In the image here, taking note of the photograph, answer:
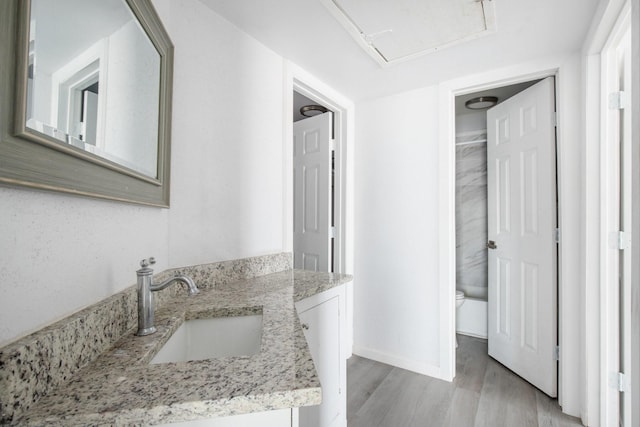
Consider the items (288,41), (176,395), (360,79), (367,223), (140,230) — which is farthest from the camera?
(367,223)

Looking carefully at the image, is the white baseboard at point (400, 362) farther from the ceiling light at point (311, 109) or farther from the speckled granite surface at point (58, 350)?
the ceiling light at point (311, 109)

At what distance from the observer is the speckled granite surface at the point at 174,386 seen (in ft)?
1.57

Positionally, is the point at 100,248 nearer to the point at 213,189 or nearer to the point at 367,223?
the point at 213,189

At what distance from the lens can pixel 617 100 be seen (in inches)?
60.1

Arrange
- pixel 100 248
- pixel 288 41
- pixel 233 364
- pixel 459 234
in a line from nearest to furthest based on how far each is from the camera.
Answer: pixel 233 364 → pixel 100 248 → pixel 288 41 → pixel 459 234

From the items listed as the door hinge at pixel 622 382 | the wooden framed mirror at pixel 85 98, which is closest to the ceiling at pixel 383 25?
the wooden framed mirror at pixel 85 98

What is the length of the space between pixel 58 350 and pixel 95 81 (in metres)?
0.60

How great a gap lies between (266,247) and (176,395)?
1207 millimetres

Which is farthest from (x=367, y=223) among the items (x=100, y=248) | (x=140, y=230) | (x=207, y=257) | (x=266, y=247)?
(x=100, y=248)

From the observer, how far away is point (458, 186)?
318cm

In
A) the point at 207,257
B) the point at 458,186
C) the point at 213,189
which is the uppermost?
the point at 458,186

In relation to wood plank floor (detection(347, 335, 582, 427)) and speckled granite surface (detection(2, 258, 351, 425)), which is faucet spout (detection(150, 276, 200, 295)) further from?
wood plank floor (detection(347, 335, 582, 427))

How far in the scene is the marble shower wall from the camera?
3.05 metres

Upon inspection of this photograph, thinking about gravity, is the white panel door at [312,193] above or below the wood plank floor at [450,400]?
above
